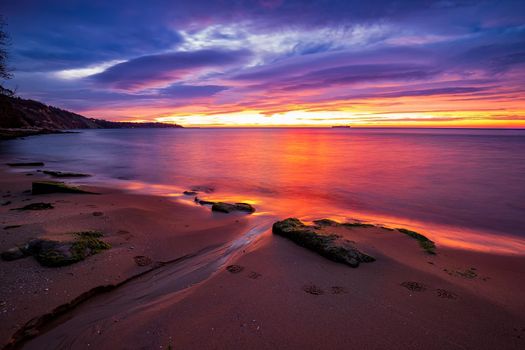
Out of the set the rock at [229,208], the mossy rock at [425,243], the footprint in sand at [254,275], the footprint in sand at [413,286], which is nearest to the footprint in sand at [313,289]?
the footprint in sand at [254,275]

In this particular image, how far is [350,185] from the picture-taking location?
61.0 ft

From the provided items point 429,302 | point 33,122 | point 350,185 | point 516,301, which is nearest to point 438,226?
point 516,301

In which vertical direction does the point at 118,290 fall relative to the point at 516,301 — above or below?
below

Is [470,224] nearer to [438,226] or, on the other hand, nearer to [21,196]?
[438,226]

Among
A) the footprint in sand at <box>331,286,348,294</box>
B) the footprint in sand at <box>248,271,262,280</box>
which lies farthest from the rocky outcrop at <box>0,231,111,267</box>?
the footprint in sand at <box>331,286,348,294</box>

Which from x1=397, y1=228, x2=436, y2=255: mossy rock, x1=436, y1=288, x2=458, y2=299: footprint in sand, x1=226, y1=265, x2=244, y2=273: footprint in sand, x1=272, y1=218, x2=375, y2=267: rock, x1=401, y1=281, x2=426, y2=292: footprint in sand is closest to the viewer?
x1=436, y1=288, x2=458, y2=299: footprint in sand

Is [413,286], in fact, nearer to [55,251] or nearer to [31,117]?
[55,251]

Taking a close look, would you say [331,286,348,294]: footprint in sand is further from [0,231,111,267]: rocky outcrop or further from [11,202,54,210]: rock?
[11,202,54,210]: rock

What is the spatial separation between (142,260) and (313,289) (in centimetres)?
352

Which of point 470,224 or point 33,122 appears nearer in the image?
point 470,224

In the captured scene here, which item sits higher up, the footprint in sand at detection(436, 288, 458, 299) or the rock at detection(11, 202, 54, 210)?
the footprint in sand at detection(436, 288, 458, 299)

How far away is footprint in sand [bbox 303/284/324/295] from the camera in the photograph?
4383 millimetres

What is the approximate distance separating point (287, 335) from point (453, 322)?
2.33 meters

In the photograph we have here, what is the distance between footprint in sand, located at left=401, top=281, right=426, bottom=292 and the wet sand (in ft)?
0.06
